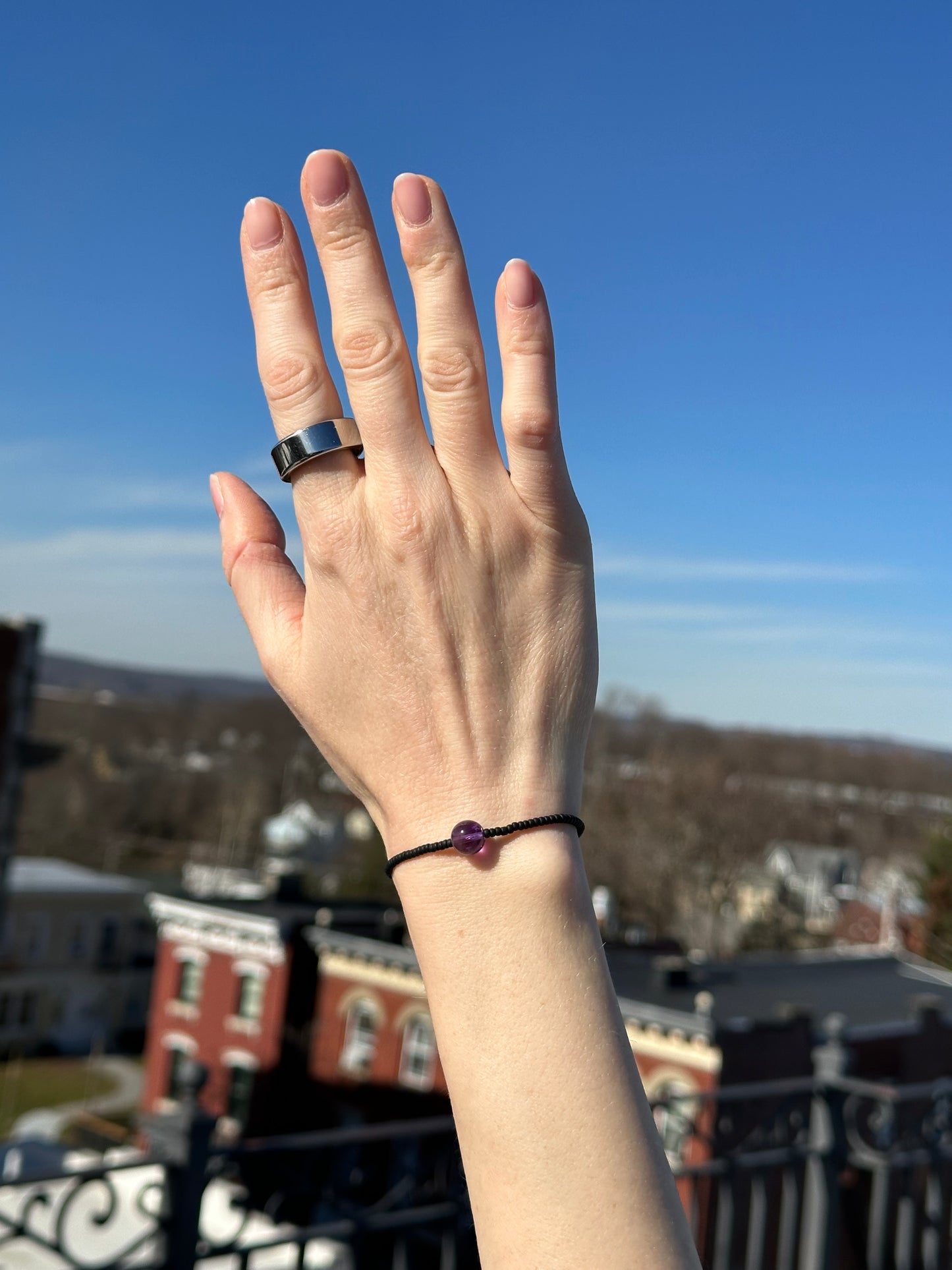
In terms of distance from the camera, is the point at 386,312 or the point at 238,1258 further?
the point at 238,1258

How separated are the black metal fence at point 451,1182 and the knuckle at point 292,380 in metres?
0.89

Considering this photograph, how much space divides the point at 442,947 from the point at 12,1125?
2576cm

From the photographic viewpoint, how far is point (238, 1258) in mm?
2684

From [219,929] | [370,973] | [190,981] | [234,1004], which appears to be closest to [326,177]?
[370,973]

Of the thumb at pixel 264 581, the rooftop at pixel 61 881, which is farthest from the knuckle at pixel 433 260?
the rooftop at pixel 61 881

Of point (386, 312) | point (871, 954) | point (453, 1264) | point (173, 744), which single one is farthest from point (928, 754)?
point (386, 312)

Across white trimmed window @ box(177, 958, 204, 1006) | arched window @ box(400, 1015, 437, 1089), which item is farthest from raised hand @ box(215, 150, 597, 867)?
white trimmed window @ box(177, 958, 204, 1006)

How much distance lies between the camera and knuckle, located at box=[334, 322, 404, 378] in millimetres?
887

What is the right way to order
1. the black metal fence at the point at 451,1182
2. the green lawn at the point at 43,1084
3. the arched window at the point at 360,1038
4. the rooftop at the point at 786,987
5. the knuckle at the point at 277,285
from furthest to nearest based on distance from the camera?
the green lawn at the point at 43,1084 → the arched window at the point at 360,1038 → the rooftop at the point at 786,987 → the black metal fence at the point at 451,1182 → the knuckle at the point at 277,285

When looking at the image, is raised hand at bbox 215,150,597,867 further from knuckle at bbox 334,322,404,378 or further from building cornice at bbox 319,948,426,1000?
building cornice at bbox 319,948,426,1000

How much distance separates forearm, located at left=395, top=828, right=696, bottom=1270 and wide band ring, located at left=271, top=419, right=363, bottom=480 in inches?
14.0

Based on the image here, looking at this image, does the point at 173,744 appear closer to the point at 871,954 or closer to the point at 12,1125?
the point at 12,1125

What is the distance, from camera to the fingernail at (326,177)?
92cm

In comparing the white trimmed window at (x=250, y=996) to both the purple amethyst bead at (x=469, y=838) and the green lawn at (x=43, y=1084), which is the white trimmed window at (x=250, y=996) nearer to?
the green lawn at (x=43, y=1084)
